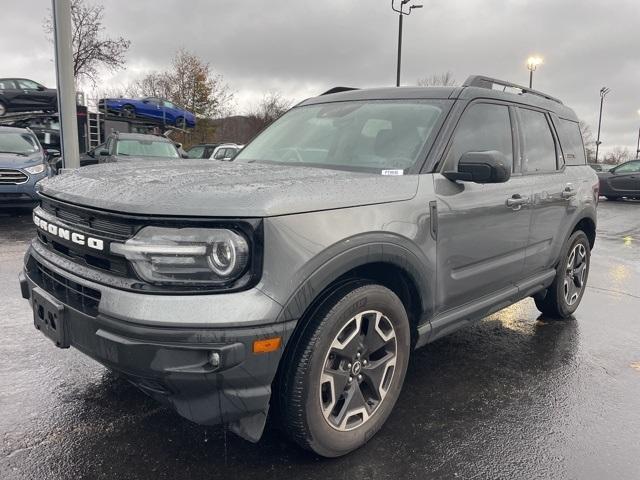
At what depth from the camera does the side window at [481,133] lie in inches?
125

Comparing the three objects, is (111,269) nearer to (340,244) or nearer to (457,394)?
(340,244)

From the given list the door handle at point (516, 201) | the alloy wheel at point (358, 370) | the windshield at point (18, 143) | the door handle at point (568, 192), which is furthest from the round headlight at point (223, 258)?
the windshield at point (18, 143)

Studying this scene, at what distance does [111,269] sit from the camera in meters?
2.21

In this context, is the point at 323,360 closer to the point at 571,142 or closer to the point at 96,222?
the point at 96,222

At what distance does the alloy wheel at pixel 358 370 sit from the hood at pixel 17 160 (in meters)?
9.11

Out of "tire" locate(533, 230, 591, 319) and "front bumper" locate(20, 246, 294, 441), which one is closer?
"front bumper" locate(20, 246, 294, 441)

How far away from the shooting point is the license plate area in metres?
2.33

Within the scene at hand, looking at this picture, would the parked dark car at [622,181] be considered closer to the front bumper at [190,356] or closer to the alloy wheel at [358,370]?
the alloy wheel at [358,370]

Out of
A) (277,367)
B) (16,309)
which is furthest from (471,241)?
(16,309)

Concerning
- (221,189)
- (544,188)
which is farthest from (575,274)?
(221,189)

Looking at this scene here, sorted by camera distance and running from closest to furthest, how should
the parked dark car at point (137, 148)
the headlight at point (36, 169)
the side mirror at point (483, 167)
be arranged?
the side mirror at point (483, 167) → the headlight at point (36, 169) → the parked dark car at point (137, 148)

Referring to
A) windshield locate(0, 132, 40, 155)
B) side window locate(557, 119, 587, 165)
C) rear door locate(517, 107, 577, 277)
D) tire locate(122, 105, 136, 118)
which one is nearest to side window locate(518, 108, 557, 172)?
rear door locate(517, 107, 577, 277)

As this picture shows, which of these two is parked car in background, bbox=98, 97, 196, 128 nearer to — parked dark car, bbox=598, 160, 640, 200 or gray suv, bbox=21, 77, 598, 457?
parked dark car, bbox=598, 160, 640, 200

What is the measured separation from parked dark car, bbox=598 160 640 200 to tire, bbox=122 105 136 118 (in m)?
18.2
